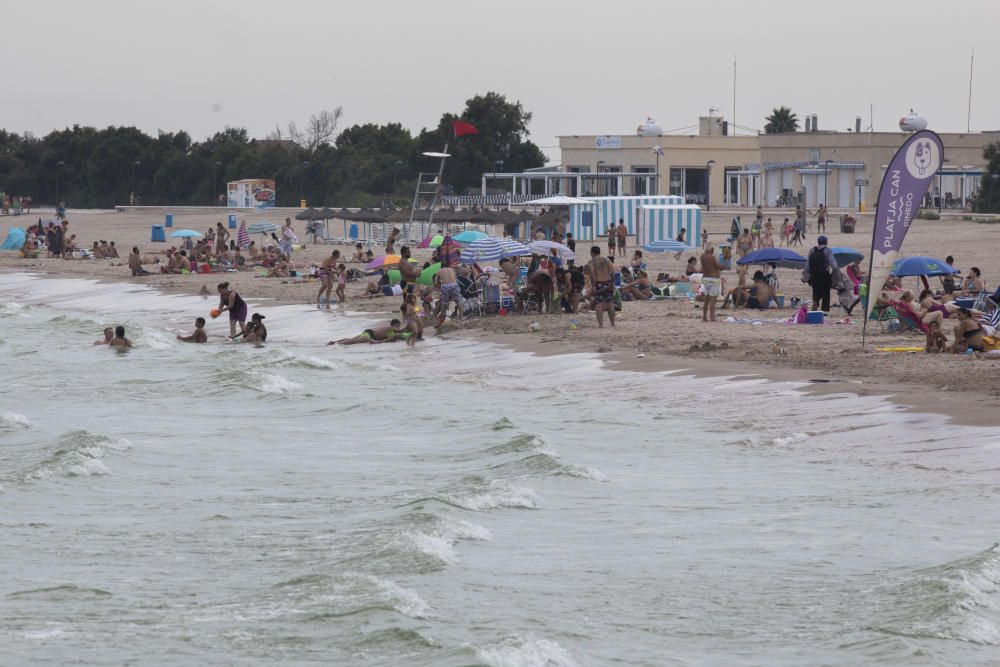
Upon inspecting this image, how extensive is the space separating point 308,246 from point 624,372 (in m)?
27.5

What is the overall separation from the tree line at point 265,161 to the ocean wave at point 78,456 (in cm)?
5304

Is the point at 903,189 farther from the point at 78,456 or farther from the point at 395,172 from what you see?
the point at 395,172

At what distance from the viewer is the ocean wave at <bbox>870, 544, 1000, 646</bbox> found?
8.27m

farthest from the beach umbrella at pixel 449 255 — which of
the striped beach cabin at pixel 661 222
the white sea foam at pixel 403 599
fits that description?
→ the white sea foam at pixel 403 599

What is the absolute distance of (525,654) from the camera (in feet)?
26.0

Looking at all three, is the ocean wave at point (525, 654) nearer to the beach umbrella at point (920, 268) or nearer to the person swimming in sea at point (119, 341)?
the beach umbrella at point (920, 268)

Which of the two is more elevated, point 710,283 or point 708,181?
point 708,181

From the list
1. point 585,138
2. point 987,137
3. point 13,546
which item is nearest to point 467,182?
point 585,138

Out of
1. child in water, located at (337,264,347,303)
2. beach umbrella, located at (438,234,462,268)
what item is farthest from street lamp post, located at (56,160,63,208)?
beach umbrella, located at (438,234,462,268)

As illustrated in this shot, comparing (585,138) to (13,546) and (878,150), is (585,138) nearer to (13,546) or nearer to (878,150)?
(878,150)

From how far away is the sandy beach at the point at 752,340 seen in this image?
15.6 metres

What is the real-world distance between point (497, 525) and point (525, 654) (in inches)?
127

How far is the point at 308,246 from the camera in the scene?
4456 centimetres

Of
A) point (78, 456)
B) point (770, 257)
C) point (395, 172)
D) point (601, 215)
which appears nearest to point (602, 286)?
point (770, 257)
